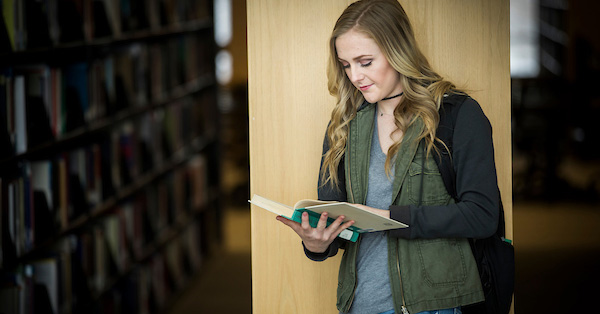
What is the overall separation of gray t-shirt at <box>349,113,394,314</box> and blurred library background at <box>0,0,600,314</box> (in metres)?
1.27

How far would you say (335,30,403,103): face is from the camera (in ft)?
4.45

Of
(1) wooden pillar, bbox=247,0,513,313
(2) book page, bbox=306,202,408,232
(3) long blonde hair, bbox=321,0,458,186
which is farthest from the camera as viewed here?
(1) wooden pillar, bbox=247,0,513,313

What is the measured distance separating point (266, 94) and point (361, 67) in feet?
1.19

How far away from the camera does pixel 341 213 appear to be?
51.1 inches

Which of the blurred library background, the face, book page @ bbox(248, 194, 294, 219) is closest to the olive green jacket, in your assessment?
the face

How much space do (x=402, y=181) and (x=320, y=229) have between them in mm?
205

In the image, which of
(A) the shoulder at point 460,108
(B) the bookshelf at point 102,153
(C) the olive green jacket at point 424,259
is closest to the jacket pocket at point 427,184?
(C) the olive green jacket at point 424,259

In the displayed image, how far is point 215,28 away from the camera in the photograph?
15.2 feet

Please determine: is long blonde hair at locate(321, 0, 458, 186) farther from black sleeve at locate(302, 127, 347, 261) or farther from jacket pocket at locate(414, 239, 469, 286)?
jacket pocket at locate(414, 239, 469, 286)

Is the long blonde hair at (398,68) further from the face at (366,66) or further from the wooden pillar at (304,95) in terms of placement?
the wooden pillar at (304,95)

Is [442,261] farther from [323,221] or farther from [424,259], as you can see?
[323,221]

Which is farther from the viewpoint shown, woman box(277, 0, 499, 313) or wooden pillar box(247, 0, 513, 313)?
wooden pillar box(247, 0, 513, 313)

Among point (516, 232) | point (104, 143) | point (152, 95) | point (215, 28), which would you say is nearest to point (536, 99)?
point (516, 232)

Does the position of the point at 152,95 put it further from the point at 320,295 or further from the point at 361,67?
the point at 361,67
